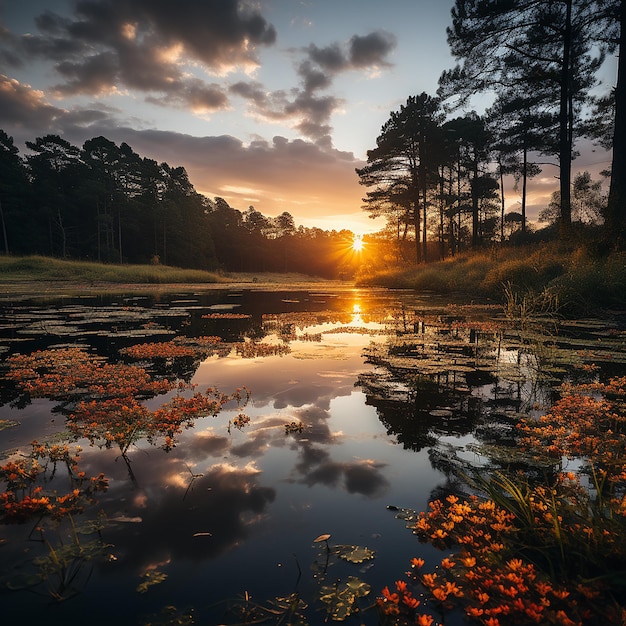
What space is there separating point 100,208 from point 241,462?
65.4 m

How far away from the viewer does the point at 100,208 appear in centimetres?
5819

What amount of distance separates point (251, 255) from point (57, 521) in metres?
91.2

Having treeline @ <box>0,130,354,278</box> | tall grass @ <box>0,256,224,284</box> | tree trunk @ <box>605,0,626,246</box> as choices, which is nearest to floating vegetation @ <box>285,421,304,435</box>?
tree trunk @ <box>605,0,626,246</box>

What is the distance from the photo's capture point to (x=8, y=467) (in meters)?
3.04

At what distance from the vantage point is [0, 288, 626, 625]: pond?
1.93 meters

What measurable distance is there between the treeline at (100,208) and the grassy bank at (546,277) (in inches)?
1423

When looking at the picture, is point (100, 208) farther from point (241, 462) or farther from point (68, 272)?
point (241, 462)

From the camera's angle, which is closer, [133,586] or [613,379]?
[133,586]

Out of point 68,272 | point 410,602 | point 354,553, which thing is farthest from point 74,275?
point 410,602

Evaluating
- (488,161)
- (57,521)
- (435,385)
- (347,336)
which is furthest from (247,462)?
(488,161)

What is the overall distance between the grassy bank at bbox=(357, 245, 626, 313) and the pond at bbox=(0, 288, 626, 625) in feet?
12.2

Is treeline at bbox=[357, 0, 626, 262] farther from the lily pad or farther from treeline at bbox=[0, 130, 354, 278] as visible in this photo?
treeline at bbox=[0, 130, 354, 278]

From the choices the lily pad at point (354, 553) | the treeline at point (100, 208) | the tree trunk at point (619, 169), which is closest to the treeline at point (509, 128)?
the tree trunk at point (619, 169)

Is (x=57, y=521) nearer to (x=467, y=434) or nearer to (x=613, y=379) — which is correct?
(x=467, y=434)
